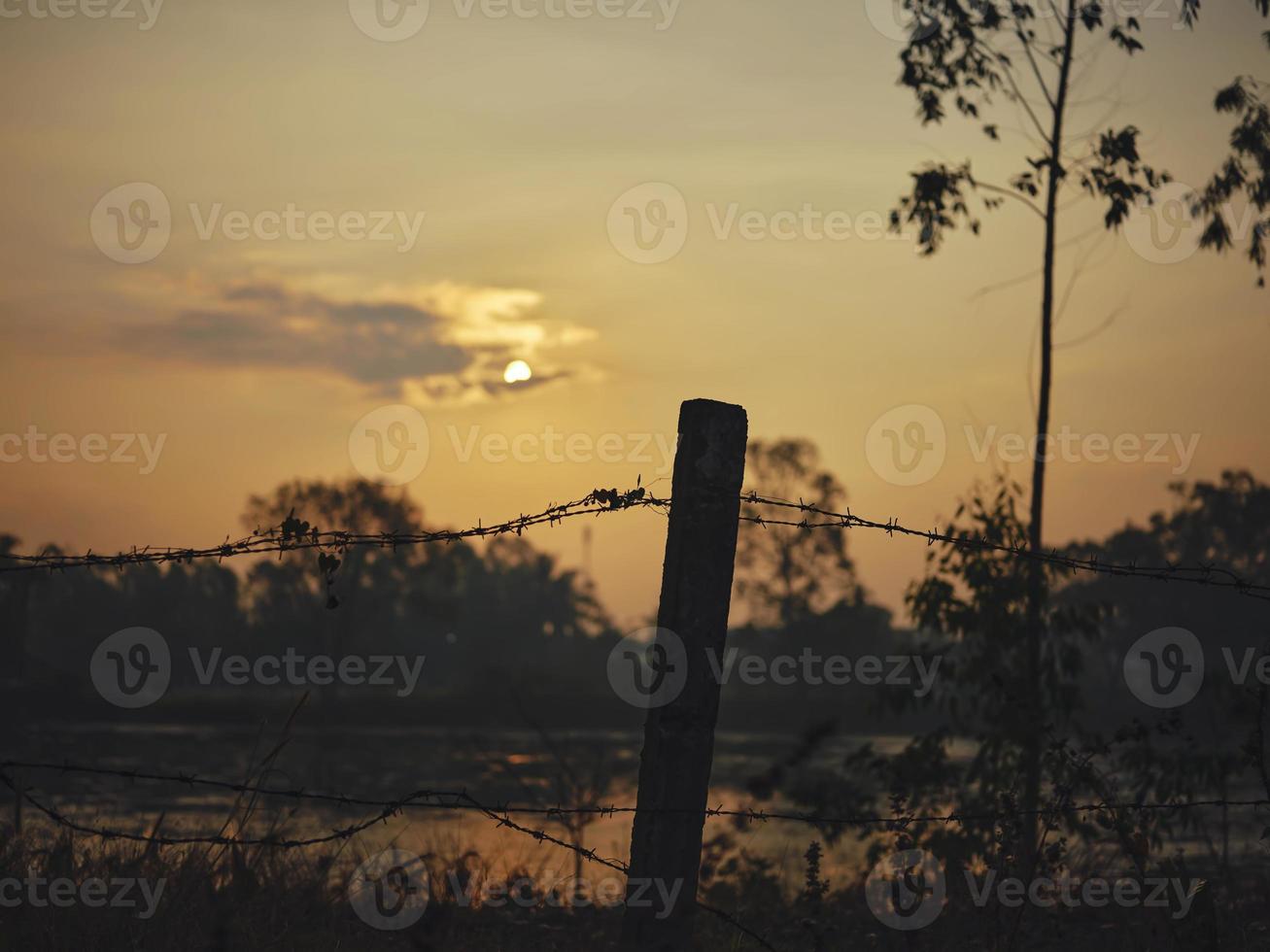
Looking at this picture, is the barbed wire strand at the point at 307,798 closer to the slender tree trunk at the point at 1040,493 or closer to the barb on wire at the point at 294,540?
the barb on wire at the point at 294,540

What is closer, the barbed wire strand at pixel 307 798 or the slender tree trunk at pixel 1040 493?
the barbed wire strand at pixel 307 798

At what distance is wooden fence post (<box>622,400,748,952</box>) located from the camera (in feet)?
15.3

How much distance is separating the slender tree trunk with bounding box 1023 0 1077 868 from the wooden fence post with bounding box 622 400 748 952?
17.3 ft

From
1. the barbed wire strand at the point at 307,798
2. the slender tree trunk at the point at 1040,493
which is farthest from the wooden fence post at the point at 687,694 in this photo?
the slender tree trunk at the point at 1040,493

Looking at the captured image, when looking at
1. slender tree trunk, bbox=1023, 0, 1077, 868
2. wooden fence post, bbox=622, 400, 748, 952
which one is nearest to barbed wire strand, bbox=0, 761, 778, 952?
wooden fence post, bbox=622, 400, 748, 952

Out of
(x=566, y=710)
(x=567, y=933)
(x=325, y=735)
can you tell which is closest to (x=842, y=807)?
(x=567, y=933)

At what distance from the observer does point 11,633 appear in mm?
15789

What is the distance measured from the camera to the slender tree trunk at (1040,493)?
9734 mm

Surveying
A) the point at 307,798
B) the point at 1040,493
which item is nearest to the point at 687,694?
the point at 307,798

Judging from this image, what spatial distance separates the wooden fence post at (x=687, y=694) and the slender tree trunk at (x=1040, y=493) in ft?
17.3

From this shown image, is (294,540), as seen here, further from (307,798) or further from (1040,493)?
(1040,493)

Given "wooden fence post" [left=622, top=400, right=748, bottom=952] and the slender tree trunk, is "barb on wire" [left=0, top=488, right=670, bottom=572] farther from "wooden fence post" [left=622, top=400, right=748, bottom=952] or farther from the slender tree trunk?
the slender tree trunk

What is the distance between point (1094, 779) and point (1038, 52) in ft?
24.3

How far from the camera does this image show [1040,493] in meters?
10.9
